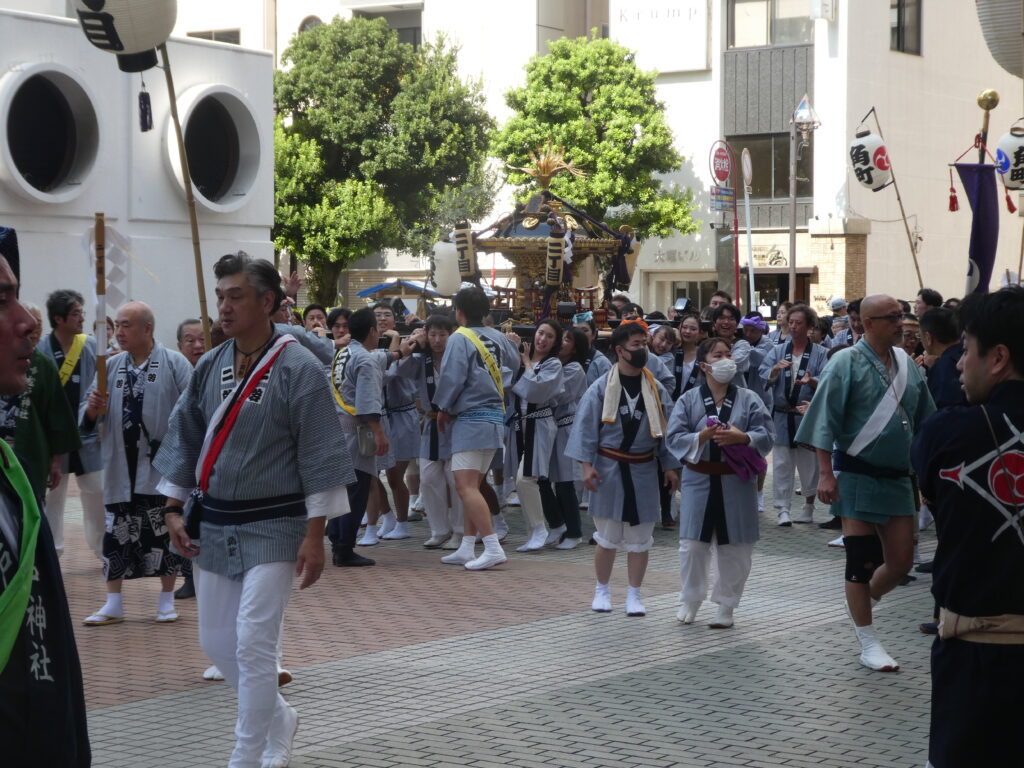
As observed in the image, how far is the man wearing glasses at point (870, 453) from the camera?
25.1 feet

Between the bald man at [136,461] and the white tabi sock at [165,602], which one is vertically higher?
the bald man at [136,461]

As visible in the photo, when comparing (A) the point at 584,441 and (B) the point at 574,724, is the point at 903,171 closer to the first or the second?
(A) the point at 584,441

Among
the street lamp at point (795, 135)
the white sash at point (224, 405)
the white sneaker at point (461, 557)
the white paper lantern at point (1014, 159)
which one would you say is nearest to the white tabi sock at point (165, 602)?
the white sneaker at point (461, 557)

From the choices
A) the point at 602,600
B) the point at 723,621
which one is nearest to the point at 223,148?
the point at 602,600

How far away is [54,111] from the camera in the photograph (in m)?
23.8

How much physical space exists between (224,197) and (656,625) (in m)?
19.4

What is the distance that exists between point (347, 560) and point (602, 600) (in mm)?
2644

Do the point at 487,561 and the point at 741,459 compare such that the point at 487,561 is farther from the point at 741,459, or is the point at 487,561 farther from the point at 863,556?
the point at 863,556

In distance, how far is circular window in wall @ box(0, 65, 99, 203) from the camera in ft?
76.8

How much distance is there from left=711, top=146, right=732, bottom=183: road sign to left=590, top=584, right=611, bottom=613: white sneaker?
2361cm

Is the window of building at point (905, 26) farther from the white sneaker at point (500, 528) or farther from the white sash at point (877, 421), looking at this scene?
the white sash at point (877, 421)

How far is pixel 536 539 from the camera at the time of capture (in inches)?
475

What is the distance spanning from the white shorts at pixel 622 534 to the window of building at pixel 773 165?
3037cm

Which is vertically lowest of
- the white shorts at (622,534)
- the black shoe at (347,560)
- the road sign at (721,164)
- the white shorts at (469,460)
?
the black shoe at (347,560)
